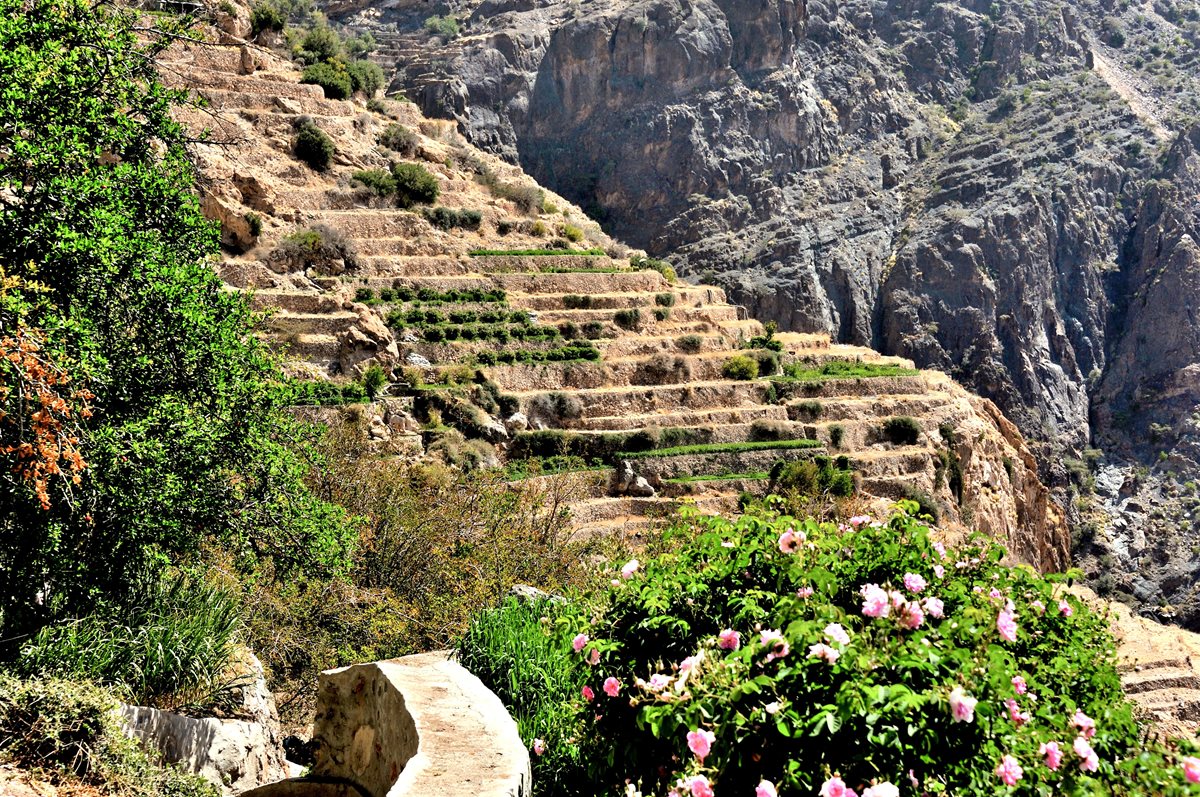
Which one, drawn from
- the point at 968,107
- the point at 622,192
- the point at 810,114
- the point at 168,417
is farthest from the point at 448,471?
the point at 968,107

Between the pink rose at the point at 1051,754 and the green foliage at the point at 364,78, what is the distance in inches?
1924

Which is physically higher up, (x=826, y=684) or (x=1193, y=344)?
(x=826, y=684)

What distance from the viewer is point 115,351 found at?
403 inches

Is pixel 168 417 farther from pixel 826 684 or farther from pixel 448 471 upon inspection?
pixel 448 471

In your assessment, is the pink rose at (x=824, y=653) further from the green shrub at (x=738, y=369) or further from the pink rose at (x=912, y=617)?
the green shrub at (x=738, y=369)

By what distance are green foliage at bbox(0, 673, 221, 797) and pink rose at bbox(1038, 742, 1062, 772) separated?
21.1 ft

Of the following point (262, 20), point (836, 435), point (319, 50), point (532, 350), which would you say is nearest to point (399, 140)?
point (319, 50)

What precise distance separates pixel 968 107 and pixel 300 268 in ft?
246

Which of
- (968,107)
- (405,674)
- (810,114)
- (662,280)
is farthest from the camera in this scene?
(968,107)

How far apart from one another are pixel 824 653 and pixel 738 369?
36.6 meters

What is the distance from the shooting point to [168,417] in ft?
33.9

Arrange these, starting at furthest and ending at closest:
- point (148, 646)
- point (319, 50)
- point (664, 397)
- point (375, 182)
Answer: point (319, 50), point (375, 182), point (664, 397), point (148, 646)

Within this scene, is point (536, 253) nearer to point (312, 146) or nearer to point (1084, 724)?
point (312, 146)

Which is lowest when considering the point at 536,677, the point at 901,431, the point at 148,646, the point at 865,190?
the point at 901,431
